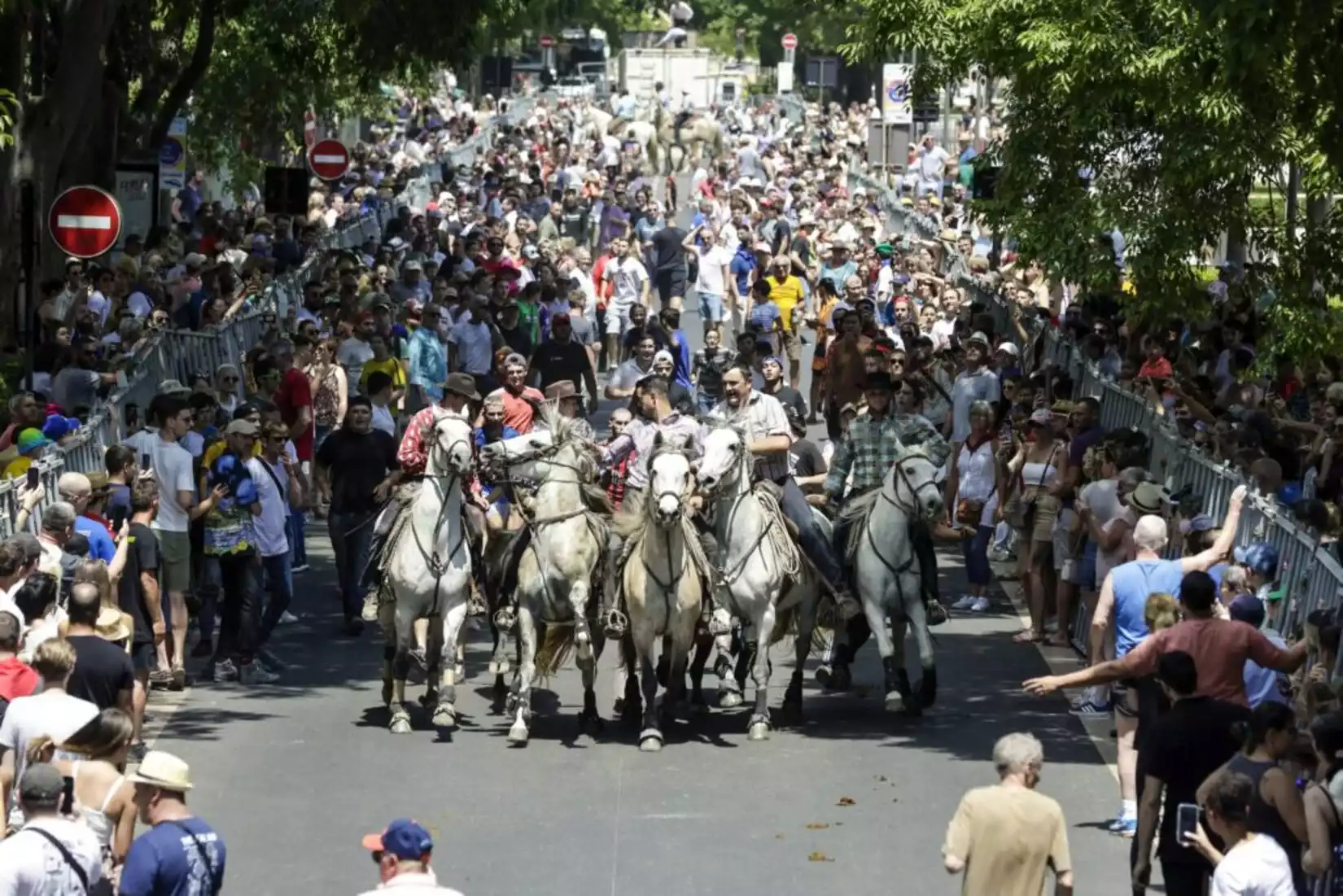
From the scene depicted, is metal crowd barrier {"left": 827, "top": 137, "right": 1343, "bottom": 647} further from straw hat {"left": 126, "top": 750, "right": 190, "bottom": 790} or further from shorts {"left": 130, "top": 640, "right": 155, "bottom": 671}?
shorts {"left": 130, "top": 640, "right": 155, "bottom": 671}

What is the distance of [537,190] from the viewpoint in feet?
176

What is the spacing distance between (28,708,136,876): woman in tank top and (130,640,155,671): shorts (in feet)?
15.0

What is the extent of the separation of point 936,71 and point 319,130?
127 ft

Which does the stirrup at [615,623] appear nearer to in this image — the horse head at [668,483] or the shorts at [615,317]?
the horse head at [668,483]

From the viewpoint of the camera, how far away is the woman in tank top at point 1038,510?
20.3 metres

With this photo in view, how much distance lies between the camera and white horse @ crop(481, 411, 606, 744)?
17219mm

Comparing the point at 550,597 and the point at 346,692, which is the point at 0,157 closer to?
the point at 346,692

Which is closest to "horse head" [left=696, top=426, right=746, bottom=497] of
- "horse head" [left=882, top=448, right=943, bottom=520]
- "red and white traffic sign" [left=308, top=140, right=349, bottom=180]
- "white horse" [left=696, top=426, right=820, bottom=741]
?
"white horse" [left=696, top=426, right=820, bottom=741]

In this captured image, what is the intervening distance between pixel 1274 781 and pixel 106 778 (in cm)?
471

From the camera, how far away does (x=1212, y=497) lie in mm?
18672

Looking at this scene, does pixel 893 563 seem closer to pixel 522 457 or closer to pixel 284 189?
pixel 522 457

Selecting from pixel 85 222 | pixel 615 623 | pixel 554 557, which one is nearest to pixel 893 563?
pixel 615 623

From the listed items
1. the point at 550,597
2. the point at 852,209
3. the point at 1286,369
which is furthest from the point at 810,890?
the point at 852,209

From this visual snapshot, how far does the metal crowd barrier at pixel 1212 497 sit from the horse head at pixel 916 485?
1798mm
